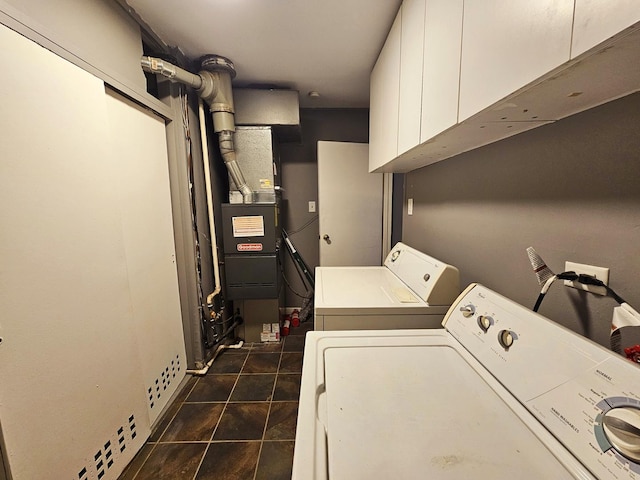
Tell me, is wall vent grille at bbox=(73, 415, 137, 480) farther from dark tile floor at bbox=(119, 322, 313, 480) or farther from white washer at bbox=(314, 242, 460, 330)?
white washer at bbox=(314, 242, 460, 330)

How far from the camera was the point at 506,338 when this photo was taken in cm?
71

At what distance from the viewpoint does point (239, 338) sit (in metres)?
2.50

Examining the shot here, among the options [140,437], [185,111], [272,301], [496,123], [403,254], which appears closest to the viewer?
[496,123]

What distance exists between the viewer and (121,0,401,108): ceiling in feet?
4.20

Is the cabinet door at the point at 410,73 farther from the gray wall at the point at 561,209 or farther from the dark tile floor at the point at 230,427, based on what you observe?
the dark tile floor at the point at 230,427

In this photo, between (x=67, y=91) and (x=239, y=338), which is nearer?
(x=67, y=91)

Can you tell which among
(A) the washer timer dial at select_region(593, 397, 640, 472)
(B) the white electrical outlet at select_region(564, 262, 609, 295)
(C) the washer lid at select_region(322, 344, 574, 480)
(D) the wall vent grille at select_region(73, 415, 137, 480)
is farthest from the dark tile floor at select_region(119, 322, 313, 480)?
(B) the white electrical outlet at select_region(564, 262, 609, 295)

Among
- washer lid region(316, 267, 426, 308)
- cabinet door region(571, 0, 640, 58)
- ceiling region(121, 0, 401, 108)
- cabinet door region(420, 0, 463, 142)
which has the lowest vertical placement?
washer lid region(316, 267, 426, 308)

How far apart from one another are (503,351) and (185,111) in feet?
7.15

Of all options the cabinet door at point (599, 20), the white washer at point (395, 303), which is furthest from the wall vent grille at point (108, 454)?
the cabinet door at point (599, 20)

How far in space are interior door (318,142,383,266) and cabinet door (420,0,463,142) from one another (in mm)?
1579

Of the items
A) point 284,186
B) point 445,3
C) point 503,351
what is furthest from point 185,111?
point 503,351

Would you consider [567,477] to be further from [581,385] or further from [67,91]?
[67,91]

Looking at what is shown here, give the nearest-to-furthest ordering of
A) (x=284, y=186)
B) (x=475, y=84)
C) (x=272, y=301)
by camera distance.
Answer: (x=475, y=84) < (x=272, y=301) < (x=284, y=186)
